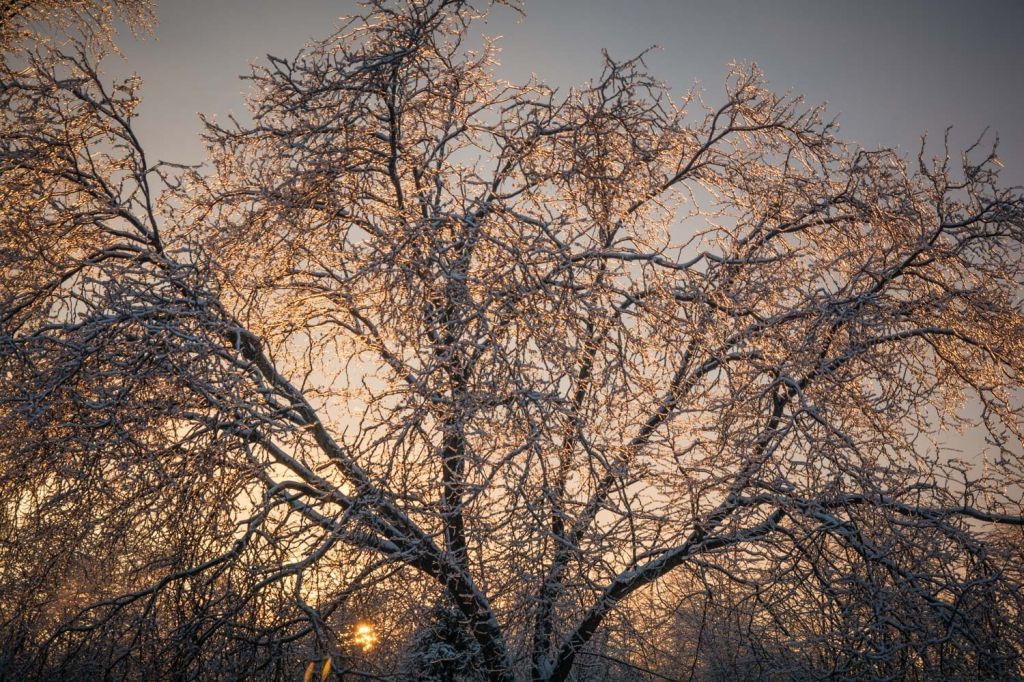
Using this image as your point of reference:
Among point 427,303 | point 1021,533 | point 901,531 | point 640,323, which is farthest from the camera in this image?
point 1021,533

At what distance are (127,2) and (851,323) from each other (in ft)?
25.6

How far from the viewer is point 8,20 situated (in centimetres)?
769

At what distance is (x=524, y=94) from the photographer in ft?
25.1

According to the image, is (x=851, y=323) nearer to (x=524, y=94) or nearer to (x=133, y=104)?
(x=524, y=94)

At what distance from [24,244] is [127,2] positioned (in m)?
3.05

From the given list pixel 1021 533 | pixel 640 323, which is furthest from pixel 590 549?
pixel 1021 533

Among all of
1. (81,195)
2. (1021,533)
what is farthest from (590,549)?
(81,195)

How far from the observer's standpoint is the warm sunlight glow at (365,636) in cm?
543

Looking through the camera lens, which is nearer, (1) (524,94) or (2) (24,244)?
(2) (24,244)

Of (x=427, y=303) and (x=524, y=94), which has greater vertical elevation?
(x=524, y=94)

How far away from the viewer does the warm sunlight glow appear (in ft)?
17.8

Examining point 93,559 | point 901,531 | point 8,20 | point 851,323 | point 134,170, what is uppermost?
point 8,20

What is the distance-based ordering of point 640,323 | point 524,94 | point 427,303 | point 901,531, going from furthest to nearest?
point 524,94 < point 640,323 < point 901,531 < point 427,303

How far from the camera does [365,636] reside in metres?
5.61
